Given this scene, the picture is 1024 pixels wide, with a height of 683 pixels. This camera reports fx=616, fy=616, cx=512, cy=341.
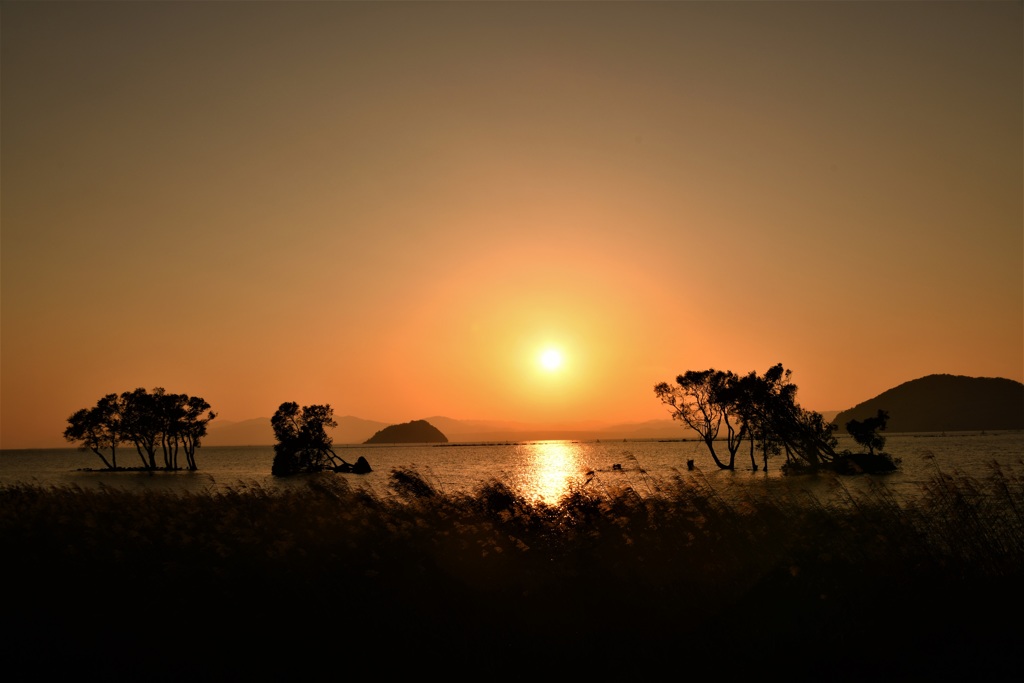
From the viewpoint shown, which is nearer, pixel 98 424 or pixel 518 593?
pixel 518 593

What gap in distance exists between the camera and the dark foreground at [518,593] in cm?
873

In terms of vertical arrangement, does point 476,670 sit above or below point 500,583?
below

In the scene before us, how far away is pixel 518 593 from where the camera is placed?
34.5ft

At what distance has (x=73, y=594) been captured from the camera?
10.9 meters

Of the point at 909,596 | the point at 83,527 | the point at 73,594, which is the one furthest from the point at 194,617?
the point at 909,596

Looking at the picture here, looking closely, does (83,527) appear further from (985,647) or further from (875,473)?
(875,473)

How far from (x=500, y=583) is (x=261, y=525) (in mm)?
5453

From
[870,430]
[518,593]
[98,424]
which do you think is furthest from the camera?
[98,424]

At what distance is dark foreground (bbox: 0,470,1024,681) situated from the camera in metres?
8.73

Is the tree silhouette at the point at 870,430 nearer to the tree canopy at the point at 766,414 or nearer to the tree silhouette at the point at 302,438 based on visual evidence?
the tree canopy at the point at 766,414

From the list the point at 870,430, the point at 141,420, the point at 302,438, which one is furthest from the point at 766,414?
the point at 141,420

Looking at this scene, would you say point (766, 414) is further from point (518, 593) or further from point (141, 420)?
point (141, 420)

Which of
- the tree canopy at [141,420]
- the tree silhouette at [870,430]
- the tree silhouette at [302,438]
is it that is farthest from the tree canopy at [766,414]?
the tree canopy at [141,420]

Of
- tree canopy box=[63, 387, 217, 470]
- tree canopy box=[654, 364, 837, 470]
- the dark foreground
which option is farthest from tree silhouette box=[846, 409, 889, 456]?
tree canopy box=[63, 387, 217, 470]
